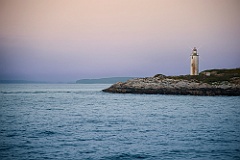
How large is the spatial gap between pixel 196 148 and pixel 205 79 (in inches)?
2379

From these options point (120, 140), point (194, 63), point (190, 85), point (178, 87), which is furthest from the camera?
point (194, 63)

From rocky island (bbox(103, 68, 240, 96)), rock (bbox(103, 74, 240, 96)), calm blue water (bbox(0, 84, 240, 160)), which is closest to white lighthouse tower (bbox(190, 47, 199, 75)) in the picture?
rocky island (bbox(103, 68, 240, 96))

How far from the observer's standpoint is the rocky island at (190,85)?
225 ft

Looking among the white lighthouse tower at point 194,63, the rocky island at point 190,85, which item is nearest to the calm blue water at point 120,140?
the rocky island at point 190,85

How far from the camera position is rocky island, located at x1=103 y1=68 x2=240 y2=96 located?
68.4 m

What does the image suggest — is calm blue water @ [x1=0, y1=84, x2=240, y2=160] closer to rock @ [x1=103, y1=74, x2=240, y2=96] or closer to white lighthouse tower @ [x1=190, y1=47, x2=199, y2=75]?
rock @ [x1=103, y1=74, x2=240, y2=96]

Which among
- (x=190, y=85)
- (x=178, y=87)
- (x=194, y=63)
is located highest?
(x=194, y=63)

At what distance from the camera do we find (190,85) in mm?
73500

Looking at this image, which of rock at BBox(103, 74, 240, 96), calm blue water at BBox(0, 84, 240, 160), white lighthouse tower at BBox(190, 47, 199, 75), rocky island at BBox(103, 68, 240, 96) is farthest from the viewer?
white lighthouse tower at BBox(190, 47, 199, 75)

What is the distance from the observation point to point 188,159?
15.8 metres

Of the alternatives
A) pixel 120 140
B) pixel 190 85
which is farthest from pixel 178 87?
pixel 120 140

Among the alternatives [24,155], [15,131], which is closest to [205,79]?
[15,131]

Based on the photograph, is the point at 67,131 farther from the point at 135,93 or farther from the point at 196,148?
the point at 135,93

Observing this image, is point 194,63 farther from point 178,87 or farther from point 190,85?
point 178,87
